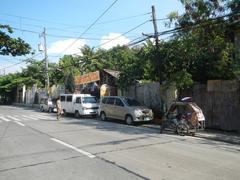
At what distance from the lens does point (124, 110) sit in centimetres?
2194

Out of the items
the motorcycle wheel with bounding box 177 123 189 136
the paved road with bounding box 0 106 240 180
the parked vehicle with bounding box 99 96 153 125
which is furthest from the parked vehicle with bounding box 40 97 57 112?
the motorcycle wheel with bounding box 177 123 189 136

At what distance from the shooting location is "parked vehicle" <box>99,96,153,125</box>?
69.4ft

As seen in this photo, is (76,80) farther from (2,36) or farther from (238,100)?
Answer: (2,36)

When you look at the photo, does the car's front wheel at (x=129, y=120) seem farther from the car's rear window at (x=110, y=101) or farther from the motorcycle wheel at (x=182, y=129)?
the motorcycle wheel at (x=182, y=129)

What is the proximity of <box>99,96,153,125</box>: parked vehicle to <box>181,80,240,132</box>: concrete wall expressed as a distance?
354 centimetres

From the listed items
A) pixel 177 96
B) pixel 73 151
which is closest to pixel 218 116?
pixel 177 96

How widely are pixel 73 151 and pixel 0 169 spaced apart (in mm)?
2844

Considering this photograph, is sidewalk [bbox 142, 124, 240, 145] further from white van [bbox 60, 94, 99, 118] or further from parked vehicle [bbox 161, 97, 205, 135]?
white van [bbox 60, 94, 99, 118]

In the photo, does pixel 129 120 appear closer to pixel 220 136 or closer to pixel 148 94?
pixel 148 94

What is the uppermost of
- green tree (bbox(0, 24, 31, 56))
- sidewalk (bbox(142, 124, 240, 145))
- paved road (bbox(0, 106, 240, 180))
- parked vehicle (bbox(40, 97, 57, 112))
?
green tree (bbox(0, 24, 31, 56))

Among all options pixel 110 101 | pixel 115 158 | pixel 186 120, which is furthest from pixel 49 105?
pixel 115 158

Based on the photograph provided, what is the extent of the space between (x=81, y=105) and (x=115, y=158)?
17525mm

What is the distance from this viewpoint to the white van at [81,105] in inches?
1072

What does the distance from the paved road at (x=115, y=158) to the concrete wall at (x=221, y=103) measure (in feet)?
13.5
